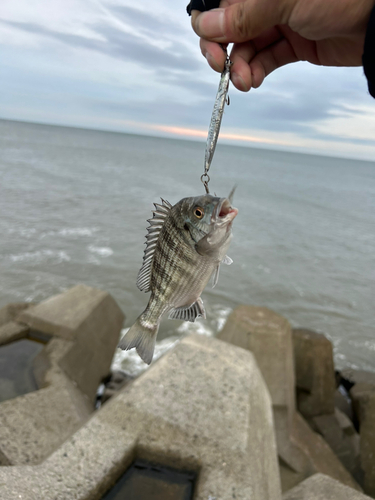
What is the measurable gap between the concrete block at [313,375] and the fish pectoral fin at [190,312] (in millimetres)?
6946

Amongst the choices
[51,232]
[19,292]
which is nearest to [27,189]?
[51,232]

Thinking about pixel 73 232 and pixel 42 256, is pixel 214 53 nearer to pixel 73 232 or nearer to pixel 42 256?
pixel 42 256

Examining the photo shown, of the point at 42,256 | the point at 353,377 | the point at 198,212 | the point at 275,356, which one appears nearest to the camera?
the point at 198,212

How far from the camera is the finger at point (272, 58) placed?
307 cm

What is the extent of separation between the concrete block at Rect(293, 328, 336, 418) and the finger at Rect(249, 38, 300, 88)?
22.1ft

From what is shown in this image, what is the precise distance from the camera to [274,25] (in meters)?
2.55

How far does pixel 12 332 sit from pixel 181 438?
14.3ft

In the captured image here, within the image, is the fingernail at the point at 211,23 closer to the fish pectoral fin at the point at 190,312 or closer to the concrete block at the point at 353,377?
the fish pectoral fin at the point at 190,312

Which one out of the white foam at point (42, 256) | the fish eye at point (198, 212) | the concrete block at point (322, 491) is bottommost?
the white foam at point (42, 256)

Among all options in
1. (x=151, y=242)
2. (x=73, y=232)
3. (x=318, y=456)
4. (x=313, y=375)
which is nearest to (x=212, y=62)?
(x=151, y=242)

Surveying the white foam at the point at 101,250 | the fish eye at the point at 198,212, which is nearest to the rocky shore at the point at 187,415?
the fish eye at the point at 198,212

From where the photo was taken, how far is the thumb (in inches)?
87.9

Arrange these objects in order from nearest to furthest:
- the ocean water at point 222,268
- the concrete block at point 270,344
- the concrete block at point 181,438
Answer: the concrete block at point 181,438 < the concrete block at point 270,344 < the ocean water at point 222,268

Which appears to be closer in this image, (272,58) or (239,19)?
Result: (239,19)
